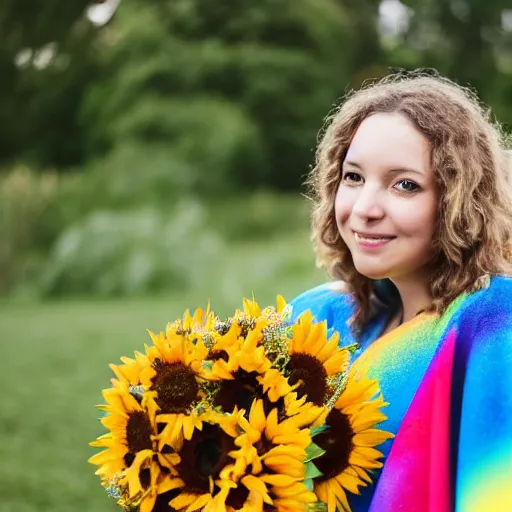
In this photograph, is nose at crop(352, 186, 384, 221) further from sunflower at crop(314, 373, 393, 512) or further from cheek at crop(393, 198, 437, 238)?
sunflower at crop(314, 373, 393, 512)

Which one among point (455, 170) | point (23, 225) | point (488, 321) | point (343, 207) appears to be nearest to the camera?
point (488, 321)

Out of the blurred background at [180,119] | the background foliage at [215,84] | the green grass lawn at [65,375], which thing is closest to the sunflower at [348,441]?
the green grass lawn at [65,375]

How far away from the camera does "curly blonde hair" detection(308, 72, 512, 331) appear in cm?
165

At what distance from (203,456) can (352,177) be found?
2.26 feet

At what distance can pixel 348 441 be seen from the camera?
1566mm

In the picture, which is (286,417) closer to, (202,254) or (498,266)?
(498,266)

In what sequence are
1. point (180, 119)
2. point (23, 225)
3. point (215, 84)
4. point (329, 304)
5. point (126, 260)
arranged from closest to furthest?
point (329, 304), point (126, 260), point (23, 225), point (180, 119), point (215, 84)

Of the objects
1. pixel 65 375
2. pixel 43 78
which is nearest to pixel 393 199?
pixel 65 375

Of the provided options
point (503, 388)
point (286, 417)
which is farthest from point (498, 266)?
point (286, 417)

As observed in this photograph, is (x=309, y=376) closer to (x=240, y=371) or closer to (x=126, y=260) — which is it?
(x=240, y=371)

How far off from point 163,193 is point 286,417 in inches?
668

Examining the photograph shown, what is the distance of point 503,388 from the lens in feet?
4.85

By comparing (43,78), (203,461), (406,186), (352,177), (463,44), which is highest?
(43,78)

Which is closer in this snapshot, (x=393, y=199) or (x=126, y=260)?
(x=393, y=199)
